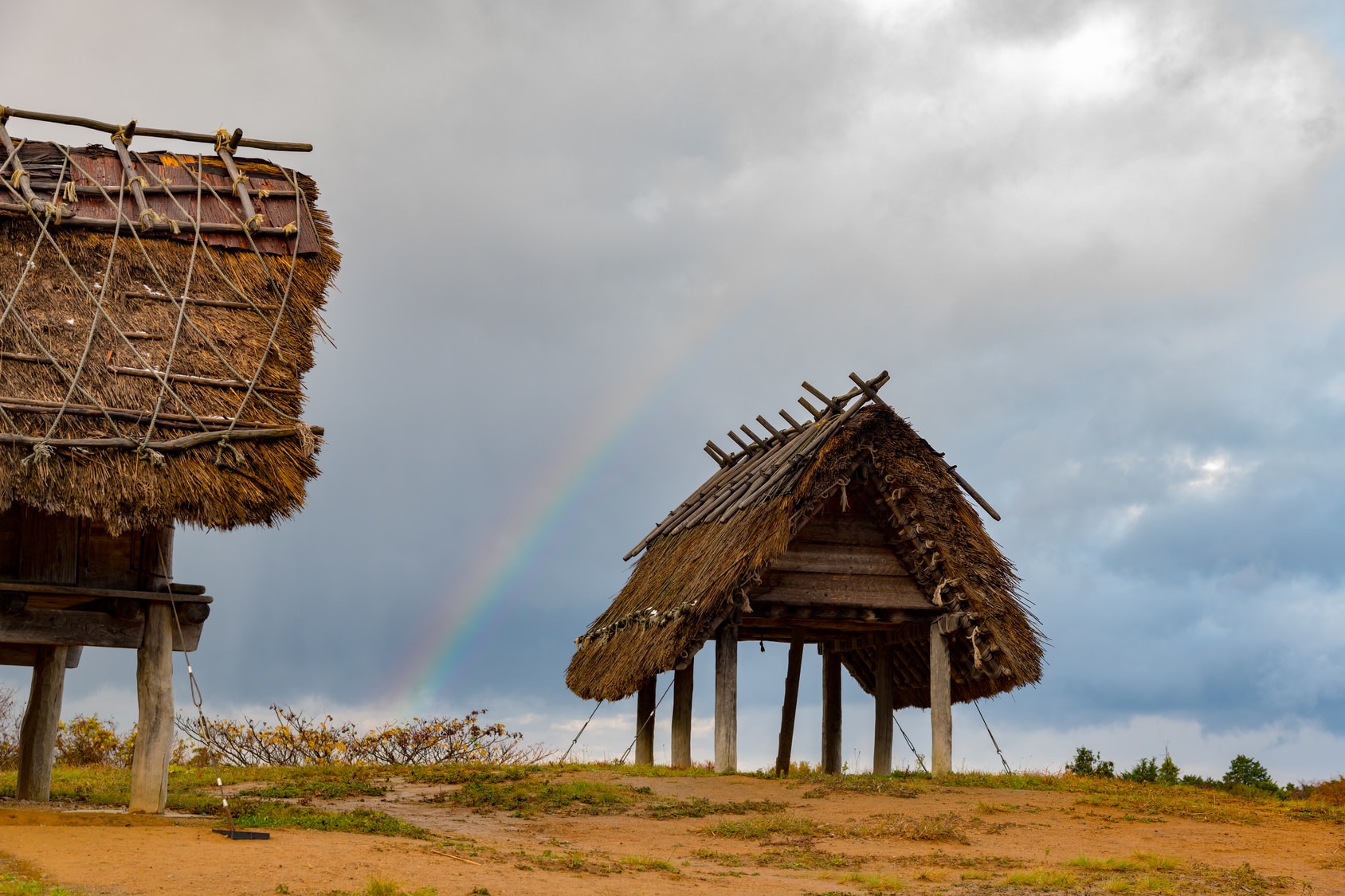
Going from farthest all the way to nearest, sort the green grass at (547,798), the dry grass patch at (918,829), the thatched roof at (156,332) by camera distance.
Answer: the green grass at (547,798) → the dry grass patch at (918,829) → the thatched roof at (156,332)

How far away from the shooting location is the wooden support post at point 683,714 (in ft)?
66.6

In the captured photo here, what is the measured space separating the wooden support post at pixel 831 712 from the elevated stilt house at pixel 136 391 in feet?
40.6

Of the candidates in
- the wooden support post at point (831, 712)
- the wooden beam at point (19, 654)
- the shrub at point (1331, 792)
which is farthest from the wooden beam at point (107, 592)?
the shrub at point (1331, 792)

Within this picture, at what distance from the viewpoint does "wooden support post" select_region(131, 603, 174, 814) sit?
43.5ft

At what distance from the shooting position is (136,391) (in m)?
13.8

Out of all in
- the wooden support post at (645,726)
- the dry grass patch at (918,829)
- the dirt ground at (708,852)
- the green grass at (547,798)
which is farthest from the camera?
the wooden support post at (645,726)

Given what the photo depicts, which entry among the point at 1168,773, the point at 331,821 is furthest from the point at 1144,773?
the point at 331,821

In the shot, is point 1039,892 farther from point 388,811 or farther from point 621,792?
point 388,811

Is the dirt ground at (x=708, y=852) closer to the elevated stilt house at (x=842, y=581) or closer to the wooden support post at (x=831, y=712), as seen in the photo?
the elevated stilt house at (x=842, y=581)

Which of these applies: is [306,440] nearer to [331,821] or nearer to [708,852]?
[331,821]

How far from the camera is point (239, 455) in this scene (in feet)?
44.3

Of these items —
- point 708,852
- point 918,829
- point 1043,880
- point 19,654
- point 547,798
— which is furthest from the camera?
point 19,654

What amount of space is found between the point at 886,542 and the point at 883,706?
11.9 feet

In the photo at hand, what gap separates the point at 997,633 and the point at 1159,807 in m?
3.73
